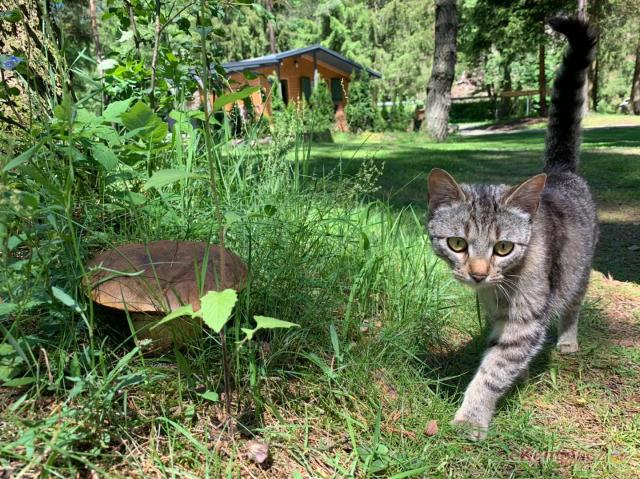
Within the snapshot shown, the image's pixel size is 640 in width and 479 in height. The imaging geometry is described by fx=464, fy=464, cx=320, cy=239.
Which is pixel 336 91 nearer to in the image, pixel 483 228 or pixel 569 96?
pixel 569 96

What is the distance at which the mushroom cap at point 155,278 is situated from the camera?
1522 mm

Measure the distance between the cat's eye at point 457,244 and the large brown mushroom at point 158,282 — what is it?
2.78 ft

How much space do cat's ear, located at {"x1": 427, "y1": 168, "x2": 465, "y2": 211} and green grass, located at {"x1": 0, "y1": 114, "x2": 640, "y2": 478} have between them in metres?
0.47

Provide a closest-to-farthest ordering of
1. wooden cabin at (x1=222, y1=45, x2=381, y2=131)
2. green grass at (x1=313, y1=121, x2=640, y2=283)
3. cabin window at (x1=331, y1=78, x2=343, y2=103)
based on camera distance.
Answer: green grass at (x1=313, y1=121, x2=640, y2=283), wooden cabin at (x1=222, y1=45, x2=381, y2=131), cabin window at (x1=331, y1=78, x2=343, y2=103)

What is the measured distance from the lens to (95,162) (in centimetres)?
194

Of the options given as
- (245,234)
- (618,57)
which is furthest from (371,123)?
(618,57)

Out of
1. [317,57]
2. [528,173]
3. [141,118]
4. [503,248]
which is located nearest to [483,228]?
[503,248]

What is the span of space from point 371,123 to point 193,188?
15170 millimetres

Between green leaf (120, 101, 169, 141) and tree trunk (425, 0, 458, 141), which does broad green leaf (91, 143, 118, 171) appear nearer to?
green leaf (120, 101, 169, 141)

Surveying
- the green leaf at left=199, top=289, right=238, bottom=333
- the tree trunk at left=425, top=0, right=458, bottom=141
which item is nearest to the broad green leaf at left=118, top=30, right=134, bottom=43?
the green leaf at left=199, top=289, right=238, bottom=333

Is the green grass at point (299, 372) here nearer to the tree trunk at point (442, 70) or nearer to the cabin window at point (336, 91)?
the tree trunk at point (442, 70)

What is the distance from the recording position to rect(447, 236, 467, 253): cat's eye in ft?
6.20

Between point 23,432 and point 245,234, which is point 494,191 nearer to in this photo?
point 245,234

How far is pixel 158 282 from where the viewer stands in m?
1.54
